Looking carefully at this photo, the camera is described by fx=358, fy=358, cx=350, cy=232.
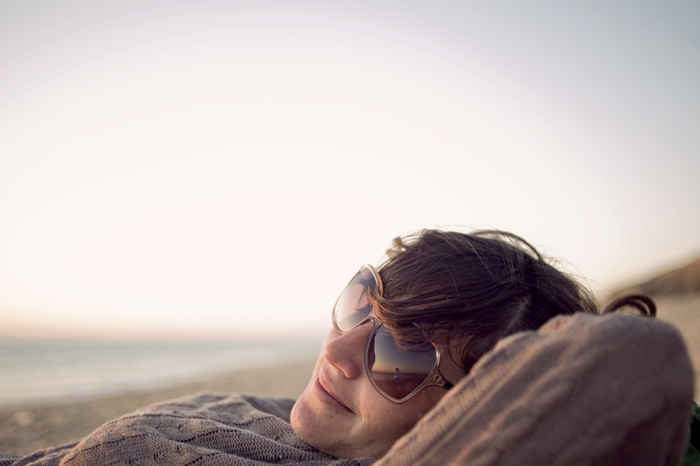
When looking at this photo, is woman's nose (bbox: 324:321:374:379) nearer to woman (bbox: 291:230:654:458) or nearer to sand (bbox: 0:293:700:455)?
woman (bbox: 291:230:654:458)

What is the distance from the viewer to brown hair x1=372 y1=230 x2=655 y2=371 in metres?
1.21

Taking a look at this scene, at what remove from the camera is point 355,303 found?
153 cm

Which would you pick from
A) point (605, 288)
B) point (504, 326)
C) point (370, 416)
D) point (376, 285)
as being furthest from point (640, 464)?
point (605, 288)

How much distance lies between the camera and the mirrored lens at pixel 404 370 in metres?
1.21

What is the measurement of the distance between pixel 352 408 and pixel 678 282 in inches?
843

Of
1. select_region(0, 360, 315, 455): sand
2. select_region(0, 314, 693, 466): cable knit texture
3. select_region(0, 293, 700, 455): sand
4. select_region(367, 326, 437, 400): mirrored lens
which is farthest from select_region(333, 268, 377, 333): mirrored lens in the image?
select_region(0, 360, 315, 455): sand

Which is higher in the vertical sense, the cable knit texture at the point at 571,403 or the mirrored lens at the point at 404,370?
the cable knit texture at the point at 571,403

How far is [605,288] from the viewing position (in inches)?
78.0

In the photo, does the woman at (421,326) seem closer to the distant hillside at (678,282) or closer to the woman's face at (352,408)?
the woman's face at (352,408)

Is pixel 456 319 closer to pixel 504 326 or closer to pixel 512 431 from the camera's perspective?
pixel 504 326

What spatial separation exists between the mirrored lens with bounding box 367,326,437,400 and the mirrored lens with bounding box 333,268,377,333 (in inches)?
8.8

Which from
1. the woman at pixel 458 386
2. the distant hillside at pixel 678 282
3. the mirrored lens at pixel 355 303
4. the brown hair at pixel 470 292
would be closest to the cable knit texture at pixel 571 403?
the woman at pixel 458 386

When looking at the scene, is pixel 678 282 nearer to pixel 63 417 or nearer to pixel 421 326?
pixel 421 326

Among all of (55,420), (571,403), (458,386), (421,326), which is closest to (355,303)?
(421,326)
